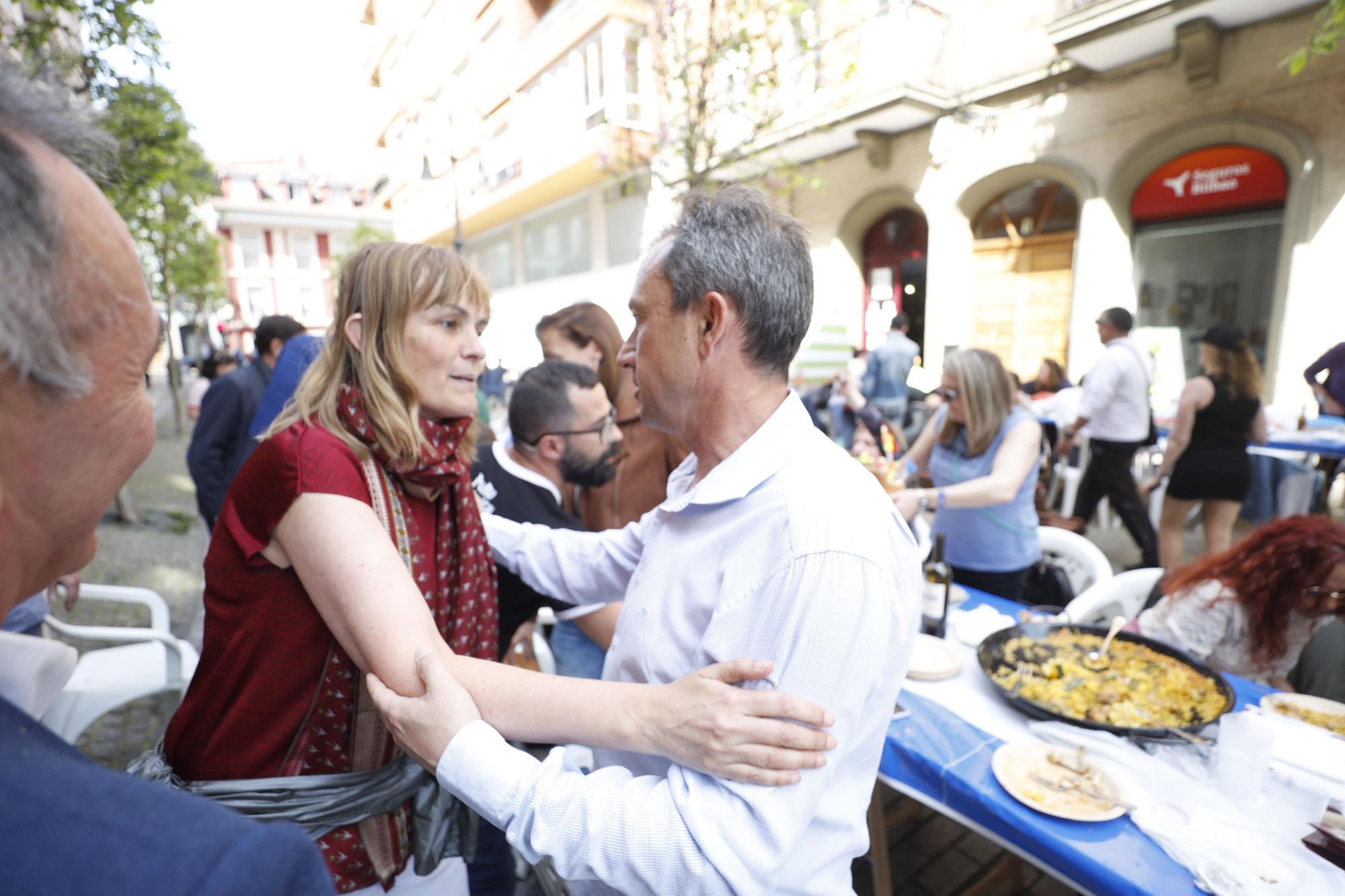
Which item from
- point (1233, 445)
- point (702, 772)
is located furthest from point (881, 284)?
point (702, 772)

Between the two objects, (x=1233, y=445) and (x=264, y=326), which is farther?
(x=1233, y=445)

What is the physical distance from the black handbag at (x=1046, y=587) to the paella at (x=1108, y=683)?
1315 millimetres

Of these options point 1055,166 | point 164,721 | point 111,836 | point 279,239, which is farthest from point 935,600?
point 279,239

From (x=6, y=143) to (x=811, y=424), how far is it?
120 centimetres

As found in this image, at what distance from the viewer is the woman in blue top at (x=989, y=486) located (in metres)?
3.42

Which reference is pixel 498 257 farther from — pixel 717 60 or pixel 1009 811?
pixel 1009 811

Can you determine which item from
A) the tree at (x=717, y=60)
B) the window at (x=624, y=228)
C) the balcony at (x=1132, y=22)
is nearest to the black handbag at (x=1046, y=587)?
the tree at (x=717, y=60)

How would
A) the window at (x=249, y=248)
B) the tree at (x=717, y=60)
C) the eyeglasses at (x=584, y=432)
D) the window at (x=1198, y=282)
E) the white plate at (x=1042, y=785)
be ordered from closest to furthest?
the white plate at (x=1042, y=785), the eyeglasses at (x=584, y=432), the tree at (x=717, y=60), the window at (x=1198, y=282), the window at (x=249, y=248)

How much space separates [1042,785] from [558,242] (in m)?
21.5

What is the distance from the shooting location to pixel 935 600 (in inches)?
104

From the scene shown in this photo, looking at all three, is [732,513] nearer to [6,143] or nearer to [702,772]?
[702,772]

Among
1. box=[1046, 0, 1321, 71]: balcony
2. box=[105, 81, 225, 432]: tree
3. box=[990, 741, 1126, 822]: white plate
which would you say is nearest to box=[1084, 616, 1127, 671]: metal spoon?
box=[990, 741, 1126, 822]: white plate

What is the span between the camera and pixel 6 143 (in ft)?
1.95

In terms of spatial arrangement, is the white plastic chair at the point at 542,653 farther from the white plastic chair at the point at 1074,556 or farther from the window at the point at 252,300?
the window at the point at 252,300
